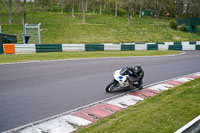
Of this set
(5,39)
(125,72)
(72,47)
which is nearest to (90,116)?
(125,72)

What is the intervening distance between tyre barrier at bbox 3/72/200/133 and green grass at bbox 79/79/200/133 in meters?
0.37

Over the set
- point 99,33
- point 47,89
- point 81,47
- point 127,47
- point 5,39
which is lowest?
point 47,89

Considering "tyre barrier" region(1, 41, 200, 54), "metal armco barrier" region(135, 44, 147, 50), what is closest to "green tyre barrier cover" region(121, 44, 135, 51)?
"tyre barrier" region(1, 41, 200, 54)

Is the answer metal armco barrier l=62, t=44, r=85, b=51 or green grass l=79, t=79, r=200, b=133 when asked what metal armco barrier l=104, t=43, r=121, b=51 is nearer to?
metal armco barrier l=62, t=44, r=85, b=51

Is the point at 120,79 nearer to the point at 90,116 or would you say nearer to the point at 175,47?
the point at 90,116

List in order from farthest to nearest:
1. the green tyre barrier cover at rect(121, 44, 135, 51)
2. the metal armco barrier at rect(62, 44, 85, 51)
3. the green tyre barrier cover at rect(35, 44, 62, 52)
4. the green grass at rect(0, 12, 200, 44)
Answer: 1. the green grass at rect(0, 12, 200, 44)
2. the green tyre barrier cover at rect(121, 44, 135, 51)
3. the metal armco barrier at rect(62, 44, 85, 51)
4. the green tyre barrier cover at rect(35, 44, 62, 52)

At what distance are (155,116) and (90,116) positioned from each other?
1868mm

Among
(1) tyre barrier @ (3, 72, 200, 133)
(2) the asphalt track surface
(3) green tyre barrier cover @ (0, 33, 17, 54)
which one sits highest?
(3) green tyre barrier cover @ (0, 33, 17, 54)

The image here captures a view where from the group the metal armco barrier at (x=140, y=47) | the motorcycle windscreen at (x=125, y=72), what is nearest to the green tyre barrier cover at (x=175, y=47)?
the metal armco barrier at (x=140, y=47)

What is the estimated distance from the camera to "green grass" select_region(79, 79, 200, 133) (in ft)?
16.7

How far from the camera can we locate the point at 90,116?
6051 millimetres

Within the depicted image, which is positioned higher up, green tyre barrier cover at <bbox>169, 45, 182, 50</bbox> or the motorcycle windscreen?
green tyre barrier cover at <bbox>169, 45, 182, 50</bbox>

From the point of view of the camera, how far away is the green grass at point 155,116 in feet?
16.7

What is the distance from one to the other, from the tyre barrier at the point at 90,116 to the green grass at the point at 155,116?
0.37m
